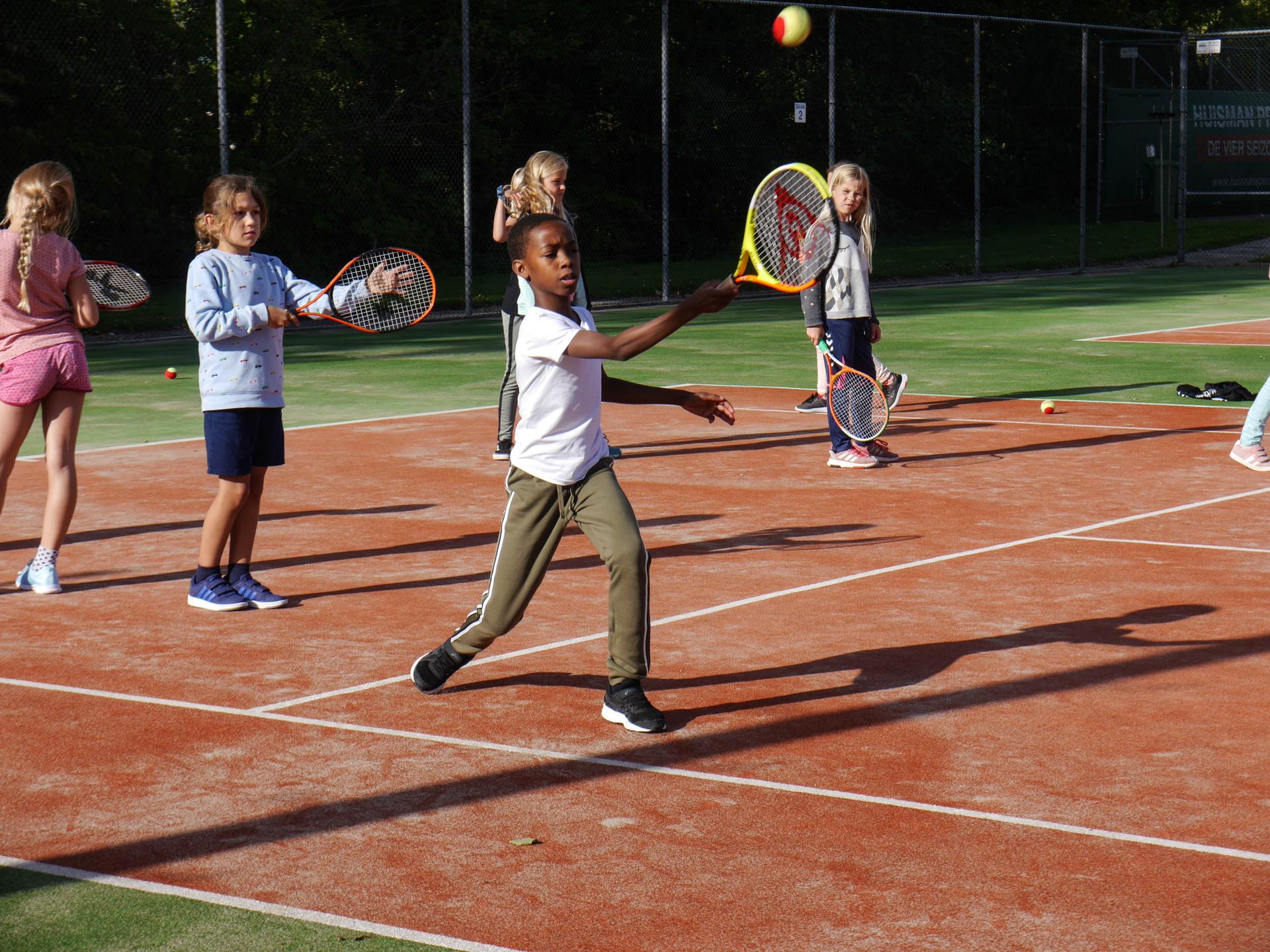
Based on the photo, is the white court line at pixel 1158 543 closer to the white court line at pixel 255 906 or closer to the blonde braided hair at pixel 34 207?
the blonde braided hair at pixel 34 207

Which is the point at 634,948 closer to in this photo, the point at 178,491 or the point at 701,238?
the point at 178,491

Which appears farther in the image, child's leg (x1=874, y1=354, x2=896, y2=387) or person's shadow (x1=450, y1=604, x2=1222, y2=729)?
child's leg (x1=874, y1=354, x2=896, y2=387)

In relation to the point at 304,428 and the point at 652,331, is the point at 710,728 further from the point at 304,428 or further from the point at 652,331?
the point at 304,428

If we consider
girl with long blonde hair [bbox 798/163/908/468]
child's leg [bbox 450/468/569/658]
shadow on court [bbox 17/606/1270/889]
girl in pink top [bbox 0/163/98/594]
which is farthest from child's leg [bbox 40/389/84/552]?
girl with long blonde hair [bbox 798/163/908/468]

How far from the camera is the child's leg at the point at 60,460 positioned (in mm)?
7289

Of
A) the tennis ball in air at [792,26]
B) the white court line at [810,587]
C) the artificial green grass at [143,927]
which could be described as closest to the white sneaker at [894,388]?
the white court line at [810,587]

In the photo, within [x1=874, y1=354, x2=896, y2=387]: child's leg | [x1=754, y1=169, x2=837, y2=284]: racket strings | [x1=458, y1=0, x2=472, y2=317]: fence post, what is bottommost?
[x1=874, y1=354, x2=896, y2=387]: child's leg

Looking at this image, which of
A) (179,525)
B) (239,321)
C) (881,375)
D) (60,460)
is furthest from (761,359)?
(239,321)

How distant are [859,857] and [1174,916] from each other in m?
0.74

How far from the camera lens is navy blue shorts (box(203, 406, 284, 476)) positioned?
6.76m

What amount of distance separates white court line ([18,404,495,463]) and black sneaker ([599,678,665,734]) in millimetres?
6675

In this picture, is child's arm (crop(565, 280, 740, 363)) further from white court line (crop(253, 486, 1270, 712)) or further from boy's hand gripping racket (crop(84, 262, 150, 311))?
boy's hand gripping racket (crop(84, 262, 150, 311))

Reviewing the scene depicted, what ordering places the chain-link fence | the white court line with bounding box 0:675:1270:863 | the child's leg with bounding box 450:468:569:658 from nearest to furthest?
1. the white court line with bounding box 0:675:1270:863
2. the child's leg with bounding box 450:468:569:658
3. the chain-link fence

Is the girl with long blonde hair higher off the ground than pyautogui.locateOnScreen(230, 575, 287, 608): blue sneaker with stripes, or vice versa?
the girl with long blonde hair
